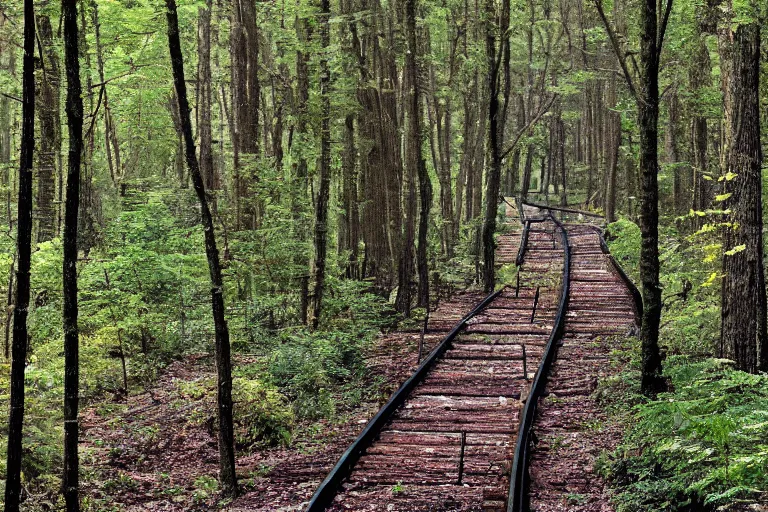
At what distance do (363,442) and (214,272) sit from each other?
2.68m

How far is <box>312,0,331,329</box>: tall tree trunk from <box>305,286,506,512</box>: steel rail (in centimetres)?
365

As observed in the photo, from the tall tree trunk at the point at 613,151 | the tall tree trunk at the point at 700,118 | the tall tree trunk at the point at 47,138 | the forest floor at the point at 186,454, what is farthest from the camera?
the tall tree trunk at the point at 613,151

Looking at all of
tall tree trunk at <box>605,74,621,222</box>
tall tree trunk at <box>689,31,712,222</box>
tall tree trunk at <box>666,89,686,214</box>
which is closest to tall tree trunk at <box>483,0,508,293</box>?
tall tree trunk at <box>689,31,712,222</box>

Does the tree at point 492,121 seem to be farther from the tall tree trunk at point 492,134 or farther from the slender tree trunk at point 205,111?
the slender tree trunk at point 205,111

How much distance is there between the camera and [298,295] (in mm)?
21969

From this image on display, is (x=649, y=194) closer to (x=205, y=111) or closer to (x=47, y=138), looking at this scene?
(x=47, y=138)

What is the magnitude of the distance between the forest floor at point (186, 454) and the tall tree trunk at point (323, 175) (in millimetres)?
3033

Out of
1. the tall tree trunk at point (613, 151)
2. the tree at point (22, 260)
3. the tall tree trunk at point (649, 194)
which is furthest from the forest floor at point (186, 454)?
the tall tree trunk at point (613, 151)

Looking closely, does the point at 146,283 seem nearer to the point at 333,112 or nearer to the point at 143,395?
the point at 143,395

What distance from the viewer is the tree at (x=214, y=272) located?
27.6ft

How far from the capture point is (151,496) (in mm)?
8836

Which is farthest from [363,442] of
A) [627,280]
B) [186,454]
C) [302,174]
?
[302,174]

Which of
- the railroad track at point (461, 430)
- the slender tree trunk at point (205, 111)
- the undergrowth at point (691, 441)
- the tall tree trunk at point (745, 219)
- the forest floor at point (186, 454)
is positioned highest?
the slender tree trunk at point (205, 111)

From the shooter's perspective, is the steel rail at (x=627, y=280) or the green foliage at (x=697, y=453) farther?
the steel rail at (x=627, y=280)
